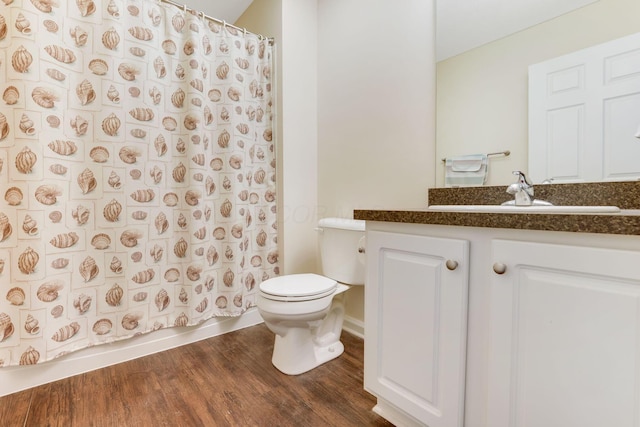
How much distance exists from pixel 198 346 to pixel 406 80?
1.99 m

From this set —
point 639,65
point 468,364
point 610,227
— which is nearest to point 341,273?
point 468,364

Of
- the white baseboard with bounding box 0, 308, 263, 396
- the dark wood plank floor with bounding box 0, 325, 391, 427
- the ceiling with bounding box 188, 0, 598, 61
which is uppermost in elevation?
the ceiling with bounding box 188, 0, 598, 61

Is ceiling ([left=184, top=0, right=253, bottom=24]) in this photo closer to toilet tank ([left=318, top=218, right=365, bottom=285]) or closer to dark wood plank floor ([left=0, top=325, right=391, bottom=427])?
toilet tank ([left=318, top=218, right=365, bottom=285])

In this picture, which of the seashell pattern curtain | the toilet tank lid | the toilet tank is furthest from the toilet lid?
the seashell pattern curtain

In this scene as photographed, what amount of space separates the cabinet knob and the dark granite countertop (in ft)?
0.33

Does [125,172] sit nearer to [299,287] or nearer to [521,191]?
[299,287]

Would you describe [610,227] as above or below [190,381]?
above

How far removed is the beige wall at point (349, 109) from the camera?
1.56 meters

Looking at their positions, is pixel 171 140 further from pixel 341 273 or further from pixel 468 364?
pixel 468 364

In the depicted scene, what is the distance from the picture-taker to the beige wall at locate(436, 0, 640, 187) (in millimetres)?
1049

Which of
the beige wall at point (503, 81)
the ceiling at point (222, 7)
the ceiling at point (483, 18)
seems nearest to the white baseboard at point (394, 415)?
the beige wall at point (503, 81)

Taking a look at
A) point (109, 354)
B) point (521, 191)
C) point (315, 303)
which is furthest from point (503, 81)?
point (109, 354)

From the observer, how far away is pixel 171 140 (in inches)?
67.9

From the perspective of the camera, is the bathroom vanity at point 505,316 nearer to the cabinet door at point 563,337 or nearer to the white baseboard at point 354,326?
the cabinet door at point 563,337
